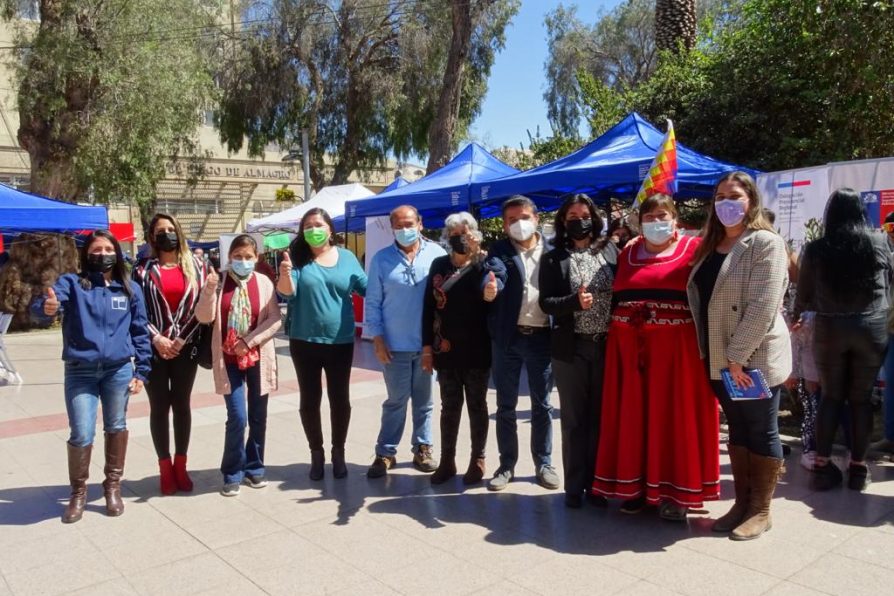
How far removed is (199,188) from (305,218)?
30.4 meters

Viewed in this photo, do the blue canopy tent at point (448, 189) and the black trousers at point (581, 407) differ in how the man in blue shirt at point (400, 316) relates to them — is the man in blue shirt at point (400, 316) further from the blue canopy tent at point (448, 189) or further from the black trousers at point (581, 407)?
the blue canopy tent at point (448, 189)

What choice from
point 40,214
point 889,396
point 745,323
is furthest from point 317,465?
point 40,214

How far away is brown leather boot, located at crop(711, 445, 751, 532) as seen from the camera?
374cm

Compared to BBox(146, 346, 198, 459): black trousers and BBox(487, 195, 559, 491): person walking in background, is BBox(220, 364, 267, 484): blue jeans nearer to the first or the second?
BBox(146, 346, 198, 459): black trousers


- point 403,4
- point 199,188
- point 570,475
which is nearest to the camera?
point 570,475

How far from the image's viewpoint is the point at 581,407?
406cm

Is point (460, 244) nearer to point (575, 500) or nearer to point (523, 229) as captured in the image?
point (523, 229)

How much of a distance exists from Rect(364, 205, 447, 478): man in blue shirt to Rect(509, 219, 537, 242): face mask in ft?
2.23

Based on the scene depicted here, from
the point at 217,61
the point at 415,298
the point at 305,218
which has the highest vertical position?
the point at 217,61

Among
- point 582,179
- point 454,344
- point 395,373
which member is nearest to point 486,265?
point 454,344

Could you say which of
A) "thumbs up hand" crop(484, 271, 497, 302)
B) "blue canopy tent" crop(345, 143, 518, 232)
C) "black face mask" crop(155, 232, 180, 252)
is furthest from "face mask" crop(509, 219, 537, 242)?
"blue canopy tent" crop(345, 143, 518, 232)

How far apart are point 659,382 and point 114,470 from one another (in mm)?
3165

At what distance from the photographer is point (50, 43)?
50.0 ft

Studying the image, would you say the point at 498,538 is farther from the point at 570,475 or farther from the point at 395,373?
the point at 395,373
